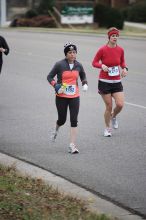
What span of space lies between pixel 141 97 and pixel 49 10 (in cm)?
3833

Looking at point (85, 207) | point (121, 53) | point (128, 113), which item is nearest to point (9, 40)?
point (128, 113)

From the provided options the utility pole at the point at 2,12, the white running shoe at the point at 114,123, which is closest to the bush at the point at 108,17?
the utility pole at the point at 2,12

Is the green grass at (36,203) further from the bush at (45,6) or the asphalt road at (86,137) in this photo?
the bush at (45,6)

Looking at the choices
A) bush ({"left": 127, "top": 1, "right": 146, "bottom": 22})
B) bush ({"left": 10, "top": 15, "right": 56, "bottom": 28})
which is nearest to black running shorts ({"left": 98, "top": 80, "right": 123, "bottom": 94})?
bush ({"left": 10, "top": 15, "right": 56, "bottom": 28})

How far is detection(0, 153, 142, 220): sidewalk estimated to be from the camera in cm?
752

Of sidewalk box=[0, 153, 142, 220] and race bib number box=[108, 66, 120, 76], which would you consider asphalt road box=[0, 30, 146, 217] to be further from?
race bib number box=[108, 66, 120, 76]

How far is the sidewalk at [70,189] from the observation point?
7523 mm

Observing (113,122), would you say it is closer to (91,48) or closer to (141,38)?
(91,48)

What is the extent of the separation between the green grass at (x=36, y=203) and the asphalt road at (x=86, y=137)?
0.72m

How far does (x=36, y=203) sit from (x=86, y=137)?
5048 mm

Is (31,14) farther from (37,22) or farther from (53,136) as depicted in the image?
(53,136)

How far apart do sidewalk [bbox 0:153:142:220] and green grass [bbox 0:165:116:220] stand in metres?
0.21

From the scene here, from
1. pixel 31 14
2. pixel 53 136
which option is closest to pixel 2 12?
pixel 31 14

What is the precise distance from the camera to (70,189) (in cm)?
858
